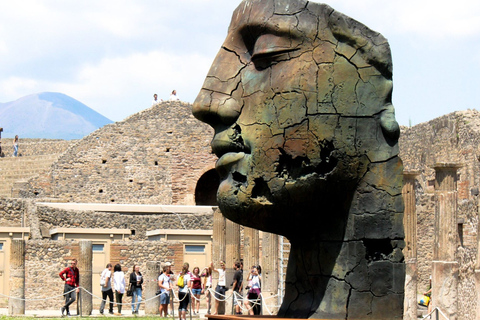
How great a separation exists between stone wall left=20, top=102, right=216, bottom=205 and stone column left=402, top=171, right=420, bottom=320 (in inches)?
777

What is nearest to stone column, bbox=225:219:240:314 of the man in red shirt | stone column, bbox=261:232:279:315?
stone column, bbox=261:232:279:315

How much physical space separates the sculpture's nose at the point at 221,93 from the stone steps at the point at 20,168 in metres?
29.6

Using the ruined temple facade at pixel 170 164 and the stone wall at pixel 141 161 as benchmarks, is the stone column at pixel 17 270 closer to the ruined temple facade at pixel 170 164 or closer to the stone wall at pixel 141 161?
the ruined temple facade at pixel 170 164

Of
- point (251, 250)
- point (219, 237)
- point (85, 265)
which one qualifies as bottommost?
point (85, 265)

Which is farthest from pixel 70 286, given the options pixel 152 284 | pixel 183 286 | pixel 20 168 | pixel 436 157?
pixel 20 168

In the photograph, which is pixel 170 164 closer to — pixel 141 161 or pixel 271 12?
pixel 141 161

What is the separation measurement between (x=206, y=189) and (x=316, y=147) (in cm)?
3292

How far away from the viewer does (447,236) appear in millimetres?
16641

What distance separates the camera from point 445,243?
1645 cm

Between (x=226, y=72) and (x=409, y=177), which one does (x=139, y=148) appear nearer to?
(x=409, y=177)

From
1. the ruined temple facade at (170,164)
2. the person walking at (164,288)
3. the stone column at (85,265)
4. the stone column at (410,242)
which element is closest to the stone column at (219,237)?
the stone column at (85,265)

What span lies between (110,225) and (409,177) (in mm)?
11695

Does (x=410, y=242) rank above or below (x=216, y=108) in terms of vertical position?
below

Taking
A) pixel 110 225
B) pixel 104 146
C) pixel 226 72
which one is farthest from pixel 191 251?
pixel 226 72
